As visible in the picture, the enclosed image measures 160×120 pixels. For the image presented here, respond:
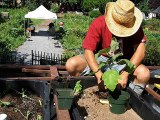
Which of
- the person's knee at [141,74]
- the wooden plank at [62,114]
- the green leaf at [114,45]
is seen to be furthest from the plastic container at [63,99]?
the person's knee at [141,74]

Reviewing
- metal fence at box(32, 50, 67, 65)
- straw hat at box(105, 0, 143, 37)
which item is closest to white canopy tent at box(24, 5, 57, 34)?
metal fence at box(32, 50, 67, 65)

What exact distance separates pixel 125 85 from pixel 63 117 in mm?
1159

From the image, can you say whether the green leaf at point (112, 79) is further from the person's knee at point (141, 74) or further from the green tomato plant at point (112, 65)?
the person's knee at point (141, 74)

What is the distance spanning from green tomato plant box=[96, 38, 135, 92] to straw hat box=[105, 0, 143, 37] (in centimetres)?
16

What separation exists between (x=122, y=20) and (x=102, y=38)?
481 millimetres

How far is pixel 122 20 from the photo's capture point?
3992mm

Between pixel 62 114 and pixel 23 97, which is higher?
pixel 62 114

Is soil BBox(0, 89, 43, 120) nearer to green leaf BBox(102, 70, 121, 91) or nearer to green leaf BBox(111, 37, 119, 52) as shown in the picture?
green leaf BBox(102, 70, 121, 91)

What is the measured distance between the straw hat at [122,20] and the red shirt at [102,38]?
210mm

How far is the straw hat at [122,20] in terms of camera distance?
13.0 ft

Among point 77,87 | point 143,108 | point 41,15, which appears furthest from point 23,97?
point 41,15

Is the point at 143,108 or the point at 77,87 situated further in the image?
the point at 77,87

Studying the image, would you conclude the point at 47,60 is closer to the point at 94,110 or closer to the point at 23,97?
the point at 23,97

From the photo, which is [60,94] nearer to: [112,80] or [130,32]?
[112,80]
